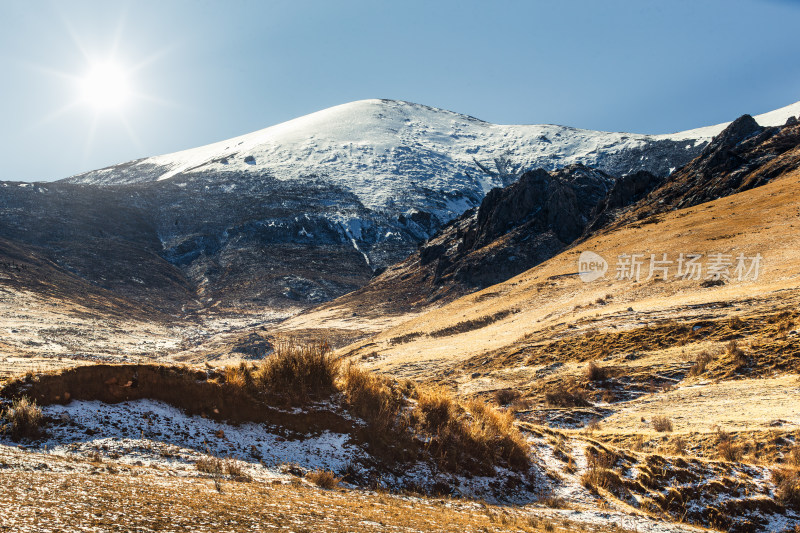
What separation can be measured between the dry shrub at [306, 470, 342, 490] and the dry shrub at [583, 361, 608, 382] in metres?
10.7

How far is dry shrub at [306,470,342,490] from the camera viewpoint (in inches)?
206

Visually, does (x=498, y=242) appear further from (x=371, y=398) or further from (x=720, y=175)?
(x=371, y=398)

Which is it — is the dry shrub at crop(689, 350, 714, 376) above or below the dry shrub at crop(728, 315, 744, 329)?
below

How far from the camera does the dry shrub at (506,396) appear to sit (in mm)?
14367

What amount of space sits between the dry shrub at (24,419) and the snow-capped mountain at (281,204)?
7630cm

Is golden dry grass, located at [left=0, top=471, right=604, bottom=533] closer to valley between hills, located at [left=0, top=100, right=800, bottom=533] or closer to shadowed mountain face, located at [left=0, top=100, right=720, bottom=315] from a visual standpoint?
valley between hills, located at [left=0, top=100, right=800, bottom=533]

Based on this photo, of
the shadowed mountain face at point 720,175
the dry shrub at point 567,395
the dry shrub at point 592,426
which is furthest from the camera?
the shadowed mountain face at point 720,175

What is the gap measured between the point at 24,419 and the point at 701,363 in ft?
48.6

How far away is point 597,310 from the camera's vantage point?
23625 mm

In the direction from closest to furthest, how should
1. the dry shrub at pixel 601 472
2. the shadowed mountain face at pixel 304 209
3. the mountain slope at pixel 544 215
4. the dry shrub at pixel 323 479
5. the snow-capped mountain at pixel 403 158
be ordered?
the dry shrub at pixel 323 479 < the dry shrub at pixel 601 472 < the mountain slope at pixel 544 215 < the shadowed mountain face at pixel 304 209 < the snow-capped mountain at pixel 403 158

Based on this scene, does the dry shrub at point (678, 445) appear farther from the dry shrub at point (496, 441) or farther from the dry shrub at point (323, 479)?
the dry shrub at point (323, 479)

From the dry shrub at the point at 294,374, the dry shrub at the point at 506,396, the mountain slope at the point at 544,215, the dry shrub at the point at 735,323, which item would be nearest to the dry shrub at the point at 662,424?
→ the dry shrub at the point at 506,396

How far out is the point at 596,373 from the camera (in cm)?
1404

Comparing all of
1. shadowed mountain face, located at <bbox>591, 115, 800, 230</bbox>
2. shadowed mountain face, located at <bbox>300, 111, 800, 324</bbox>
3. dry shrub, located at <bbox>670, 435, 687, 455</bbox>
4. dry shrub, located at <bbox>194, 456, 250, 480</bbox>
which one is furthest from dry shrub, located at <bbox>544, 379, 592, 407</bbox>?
shadowed mountain face, located at <bbox>300, 111, 800, 324</bbox>
